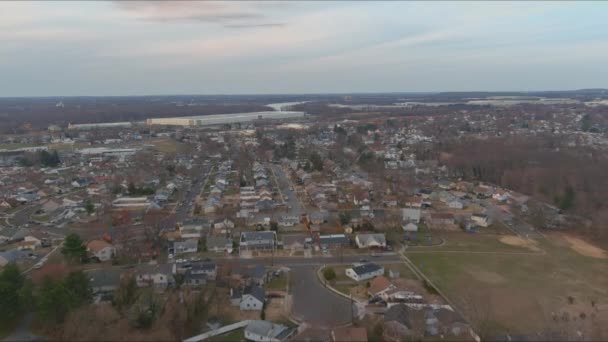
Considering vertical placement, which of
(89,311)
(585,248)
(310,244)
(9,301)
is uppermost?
(9,301)

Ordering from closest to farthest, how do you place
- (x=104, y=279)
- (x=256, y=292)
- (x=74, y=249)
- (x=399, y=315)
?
1. (x=399, y=315)
2. (x=256, y=292)
3. (x=104, y=279)
4. (x=74, y=249)

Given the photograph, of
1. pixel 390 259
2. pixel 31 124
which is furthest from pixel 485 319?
pixel 31 124

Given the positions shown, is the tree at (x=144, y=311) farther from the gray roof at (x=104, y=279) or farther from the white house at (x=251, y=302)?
the white house at (x=251, y=302)

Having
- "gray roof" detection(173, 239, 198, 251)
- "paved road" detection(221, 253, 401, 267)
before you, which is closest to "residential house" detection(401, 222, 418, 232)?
"paved road" detection(221, 253, 401, 267)

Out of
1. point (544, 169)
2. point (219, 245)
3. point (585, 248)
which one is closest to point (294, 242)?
point (219, 245)

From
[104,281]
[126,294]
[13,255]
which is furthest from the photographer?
[13,255]

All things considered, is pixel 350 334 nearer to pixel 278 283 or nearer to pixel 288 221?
pixel 278 283
